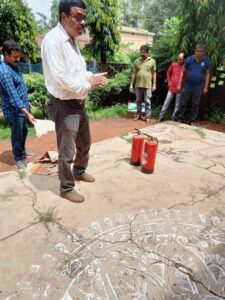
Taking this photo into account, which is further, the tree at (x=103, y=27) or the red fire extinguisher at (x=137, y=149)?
the tree at (x=103, y=27)

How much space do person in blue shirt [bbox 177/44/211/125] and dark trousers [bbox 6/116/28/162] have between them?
147 inches

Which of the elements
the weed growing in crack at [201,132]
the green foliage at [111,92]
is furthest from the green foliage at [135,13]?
the weed growing in crack at [201,132]

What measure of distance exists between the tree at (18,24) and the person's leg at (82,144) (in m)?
11.2

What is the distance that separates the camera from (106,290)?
6.05ft

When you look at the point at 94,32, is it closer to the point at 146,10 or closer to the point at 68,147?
→ the point at 68,147

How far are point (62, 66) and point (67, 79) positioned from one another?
0.12 metres

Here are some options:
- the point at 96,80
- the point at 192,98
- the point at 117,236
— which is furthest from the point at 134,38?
the point at 117,236

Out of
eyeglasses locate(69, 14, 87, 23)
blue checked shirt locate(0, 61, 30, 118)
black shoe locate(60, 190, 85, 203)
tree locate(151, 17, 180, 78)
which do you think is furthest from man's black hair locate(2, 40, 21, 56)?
tree locate(151, 17, 180, 78)

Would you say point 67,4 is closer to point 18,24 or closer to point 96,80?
point 96,80

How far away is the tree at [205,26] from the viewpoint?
6.24 metres

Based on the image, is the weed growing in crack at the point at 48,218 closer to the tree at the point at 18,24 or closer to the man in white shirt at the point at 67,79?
the man in white shirt at the point at 67,79

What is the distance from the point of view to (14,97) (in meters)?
3.71

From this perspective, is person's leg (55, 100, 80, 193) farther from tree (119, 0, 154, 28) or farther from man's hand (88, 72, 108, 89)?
tree (119, 0, 154, 28)

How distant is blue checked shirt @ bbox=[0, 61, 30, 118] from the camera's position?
3.62m
